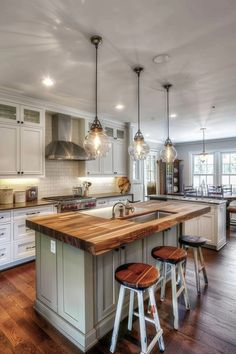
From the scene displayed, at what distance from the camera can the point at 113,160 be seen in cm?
541

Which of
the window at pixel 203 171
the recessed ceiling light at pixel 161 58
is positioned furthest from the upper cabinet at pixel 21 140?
the window at pixel 203 171

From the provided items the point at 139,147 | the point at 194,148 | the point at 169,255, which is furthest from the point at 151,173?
the point at 169,255

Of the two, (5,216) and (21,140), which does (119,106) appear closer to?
(21,140)

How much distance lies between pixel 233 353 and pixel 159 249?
3.30 ft

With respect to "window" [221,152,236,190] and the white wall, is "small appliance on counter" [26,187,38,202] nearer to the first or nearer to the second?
the white wall

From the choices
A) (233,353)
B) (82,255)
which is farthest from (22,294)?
(233,353)

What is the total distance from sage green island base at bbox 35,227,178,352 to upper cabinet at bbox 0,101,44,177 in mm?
1804

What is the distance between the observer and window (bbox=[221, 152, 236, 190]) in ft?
25.5

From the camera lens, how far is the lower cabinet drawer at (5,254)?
126 inches

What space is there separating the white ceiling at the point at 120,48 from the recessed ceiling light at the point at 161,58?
60mm

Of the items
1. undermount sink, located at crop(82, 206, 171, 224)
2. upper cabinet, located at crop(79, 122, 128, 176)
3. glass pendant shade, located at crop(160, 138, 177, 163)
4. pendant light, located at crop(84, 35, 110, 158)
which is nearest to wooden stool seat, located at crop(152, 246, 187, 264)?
undermount sink, located at crop(82, 206, 171, 224)

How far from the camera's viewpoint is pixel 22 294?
102 inches

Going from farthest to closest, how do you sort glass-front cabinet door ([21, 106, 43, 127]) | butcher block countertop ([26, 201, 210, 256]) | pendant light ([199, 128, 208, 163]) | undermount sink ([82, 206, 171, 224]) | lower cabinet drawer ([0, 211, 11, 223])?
1. pendant light ([199, 128, 208, 163])
2. glass-front cabinet door ([21, 106, 43, 127])
3. lower cabinet drawer ([0, 211, 11, 223])
4. undermount sink ([82, 206, 171, 224])
5. butcher block countertop ([26, 201, 210, 256])

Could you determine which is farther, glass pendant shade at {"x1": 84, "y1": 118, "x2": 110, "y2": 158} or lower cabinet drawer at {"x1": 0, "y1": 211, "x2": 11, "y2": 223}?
lower cabinet drawer at {"x1": 0, "y1": 211, "x2": 11, "y2": 223}
